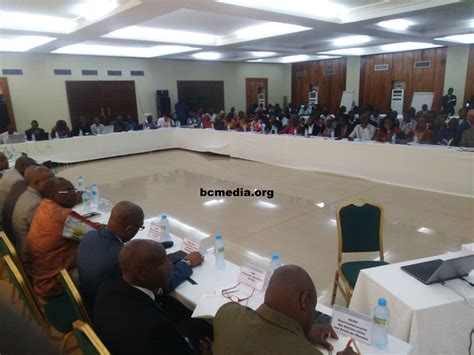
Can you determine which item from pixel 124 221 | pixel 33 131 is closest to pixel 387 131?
pixel 124 221

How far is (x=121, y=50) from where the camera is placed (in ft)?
32.4

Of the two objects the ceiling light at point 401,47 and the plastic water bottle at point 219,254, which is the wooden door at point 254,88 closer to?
the ceiling light at point 401,47

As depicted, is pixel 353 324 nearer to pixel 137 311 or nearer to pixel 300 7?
pixel 137 311

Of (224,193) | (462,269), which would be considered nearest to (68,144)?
(224,193)

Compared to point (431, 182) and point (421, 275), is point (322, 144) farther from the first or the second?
point (421, 275)

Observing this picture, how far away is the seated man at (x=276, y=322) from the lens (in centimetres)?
104

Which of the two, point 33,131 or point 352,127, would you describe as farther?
point 33,131

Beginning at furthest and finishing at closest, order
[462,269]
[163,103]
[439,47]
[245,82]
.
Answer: [245,82]
[163,103]
[439,47]
[462,269]

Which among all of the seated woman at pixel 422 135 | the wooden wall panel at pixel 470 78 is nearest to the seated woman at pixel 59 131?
the seated woman at pixel 422 135

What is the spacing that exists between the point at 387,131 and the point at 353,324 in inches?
218

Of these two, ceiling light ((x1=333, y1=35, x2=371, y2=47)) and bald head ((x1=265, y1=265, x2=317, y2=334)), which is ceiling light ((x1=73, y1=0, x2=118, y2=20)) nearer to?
bald head ((x1=265, y1=265, x2=317, y2=334))

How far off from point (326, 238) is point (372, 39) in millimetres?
7122

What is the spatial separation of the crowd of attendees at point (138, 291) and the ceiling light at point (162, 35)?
18.0 feet

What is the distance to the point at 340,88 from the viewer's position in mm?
13367
